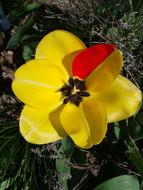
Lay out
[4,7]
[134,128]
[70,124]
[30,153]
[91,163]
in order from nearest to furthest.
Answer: [70,124] → [134,128] → [30,153] → [91,163] → [4,7]

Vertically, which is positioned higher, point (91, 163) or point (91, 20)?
point (91, 20)

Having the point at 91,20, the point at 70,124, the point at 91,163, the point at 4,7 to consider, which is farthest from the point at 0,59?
the point at 70,124

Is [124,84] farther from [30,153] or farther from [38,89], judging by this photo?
[30,153]

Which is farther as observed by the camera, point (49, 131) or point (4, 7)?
point (4, 7)

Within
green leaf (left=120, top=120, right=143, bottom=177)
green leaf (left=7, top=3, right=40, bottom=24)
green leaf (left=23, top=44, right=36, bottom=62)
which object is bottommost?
green leaf (left=120, top=120, right=143, bottom=177)

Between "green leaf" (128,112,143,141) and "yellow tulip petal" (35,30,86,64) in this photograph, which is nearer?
"yellow tulip petal" (35,30,86,64)

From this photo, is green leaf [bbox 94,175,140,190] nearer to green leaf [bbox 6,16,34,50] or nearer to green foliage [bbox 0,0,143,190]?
green foliage [bbox 0,0,143,190]

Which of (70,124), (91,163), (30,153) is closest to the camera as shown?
(70,124)

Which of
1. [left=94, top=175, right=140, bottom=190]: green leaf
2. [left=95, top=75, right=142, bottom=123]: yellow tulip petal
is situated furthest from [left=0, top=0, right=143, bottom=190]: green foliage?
[left=95, top=75, right=142, bottom=123]: yellow tulip petal
